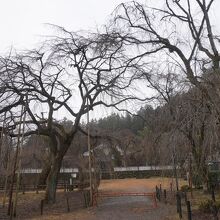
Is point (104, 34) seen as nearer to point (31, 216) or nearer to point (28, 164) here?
point (31, 216)

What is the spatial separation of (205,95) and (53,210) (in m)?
13.0

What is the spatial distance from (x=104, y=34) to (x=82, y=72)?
8650mm

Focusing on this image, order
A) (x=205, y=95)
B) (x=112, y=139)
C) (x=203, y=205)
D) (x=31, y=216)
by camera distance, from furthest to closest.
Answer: (x=112, y=139), (x=31, y=216), (x=203, y=205), (x=205, y=95)

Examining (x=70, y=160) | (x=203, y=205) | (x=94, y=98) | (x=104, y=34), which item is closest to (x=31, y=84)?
(x=94, y=98)

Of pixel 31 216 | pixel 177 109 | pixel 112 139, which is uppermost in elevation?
pixel 112 139

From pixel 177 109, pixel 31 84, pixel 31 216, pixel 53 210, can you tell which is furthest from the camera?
pixel 31 84

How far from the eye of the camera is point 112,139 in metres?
26.0

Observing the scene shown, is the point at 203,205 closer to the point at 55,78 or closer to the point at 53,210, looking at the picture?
the point at 53,210

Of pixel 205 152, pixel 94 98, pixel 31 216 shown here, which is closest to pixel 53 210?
pixel 31 216

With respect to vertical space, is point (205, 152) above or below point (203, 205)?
above

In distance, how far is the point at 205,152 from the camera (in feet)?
32.3

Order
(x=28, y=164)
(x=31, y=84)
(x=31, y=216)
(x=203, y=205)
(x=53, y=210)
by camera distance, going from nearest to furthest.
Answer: (x=203, y=205), (x=31, y=216), (x=53, y=210), (x=31, y=84), (x=28, y=164)

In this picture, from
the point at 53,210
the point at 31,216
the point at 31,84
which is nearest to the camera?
the point at 31,216

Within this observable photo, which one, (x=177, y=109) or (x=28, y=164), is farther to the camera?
(x=28, y=164)
